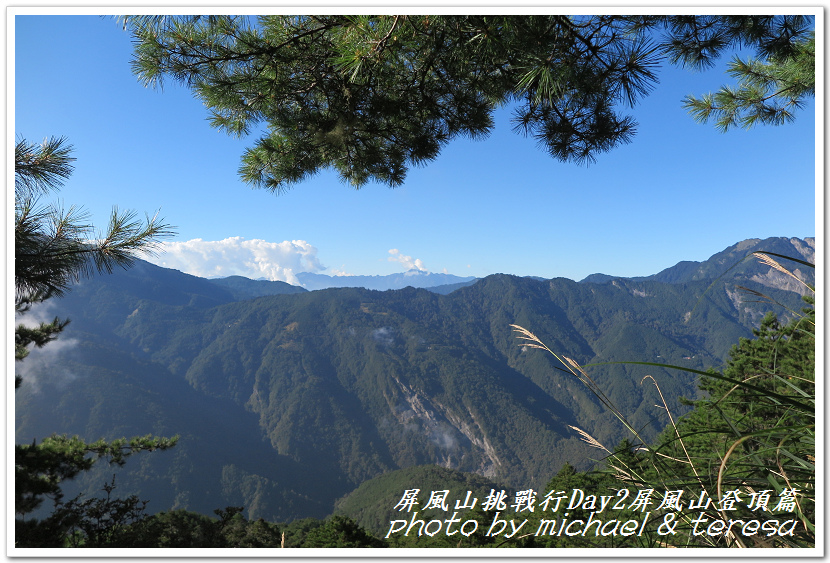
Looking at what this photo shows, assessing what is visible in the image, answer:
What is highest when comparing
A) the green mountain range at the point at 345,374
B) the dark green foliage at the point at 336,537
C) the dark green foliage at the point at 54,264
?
the dark green foliage at the point at 54,264

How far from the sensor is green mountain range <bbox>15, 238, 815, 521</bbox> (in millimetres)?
55875

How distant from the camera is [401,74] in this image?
2.05 metres

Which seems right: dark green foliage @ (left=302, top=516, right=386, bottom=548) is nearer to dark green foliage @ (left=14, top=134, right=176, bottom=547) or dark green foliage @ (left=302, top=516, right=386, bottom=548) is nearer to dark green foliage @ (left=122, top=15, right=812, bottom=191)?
dark green foliage @ (left=14, top=134, right=176, bottom=547)

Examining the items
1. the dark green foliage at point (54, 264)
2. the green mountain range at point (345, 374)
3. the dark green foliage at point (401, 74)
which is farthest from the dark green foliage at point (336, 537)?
the green mountain range at point (345, 374)

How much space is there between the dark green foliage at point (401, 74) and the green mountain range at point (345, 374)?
56.9m

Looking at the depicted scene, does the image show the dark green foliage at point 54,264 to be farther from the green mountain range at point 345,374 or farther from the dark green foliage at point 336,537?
the green mountain range at point 345,374

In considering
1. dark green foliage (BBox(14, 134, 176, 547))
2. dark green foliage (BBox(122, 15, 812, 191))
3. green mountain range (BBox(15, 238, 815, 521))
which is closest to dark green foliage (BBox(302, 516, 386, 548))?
dark green foliage (BBox(14, 134, 176, 547))

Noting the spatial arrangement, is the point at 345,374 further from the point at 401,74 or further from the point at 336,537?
the point at 401,74

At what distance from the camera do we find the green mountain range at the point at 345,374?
5588 centimetres

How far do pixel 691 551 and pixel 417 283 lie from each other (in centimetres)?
12266

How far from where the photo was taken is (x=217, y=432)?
6675cm

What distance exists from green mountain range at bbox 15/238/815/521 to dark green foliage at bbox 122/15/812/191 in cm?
5687

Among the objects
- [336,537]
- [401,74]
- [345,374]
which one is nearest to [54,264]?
[401,74]

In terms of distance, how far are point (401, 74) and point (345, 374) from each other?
8453 centimetres
